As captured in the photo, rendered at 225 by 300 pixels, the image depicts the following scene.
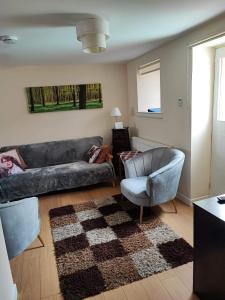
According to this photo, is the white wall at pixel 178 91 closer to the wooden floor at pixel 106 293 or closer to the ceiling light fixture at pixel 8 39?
the wooden floor at pixel 106 293

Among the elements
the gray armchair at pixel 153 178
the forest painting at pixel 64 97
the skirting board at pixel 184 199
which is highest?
the forest painting at pixel 64 97

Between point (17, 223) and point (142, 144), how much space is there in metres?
2.49

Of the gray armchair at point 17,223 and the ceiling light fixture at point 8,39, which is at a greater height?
the ceiling light fixture at point 8,39

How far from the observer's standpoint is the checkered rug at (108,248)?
1.79 metres

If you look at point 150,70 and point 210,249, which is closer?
point 210,249

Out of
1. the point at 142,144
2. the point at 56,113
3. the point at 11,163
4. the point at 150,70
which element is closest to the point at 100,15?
the point at 150,70

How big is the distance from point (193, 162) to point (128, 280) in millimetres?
1605

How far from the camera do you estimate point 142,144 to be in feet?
12.4

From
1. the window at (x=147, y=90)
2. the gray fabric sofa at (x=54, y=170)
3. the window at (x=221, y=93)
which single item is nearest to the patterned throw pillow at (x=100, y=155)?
the gray fabric sofa at (x=54, y=170)

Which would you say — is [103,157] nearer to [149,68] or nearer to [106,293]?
[149,68]

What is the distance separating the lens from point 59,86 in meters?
3.97

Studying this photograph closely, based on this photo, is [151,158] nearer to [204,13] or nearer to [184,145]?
[184,145]

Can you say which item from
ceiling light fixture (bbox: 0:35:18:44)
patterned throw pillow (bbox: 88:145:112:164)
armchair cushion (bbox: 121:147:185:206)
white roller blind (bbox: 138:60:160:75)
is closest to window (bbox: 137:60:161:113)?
white roller blind (bbox: 138:60:160:75)

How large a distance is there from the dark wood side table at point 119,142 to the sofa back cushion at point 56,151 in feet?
0.94
